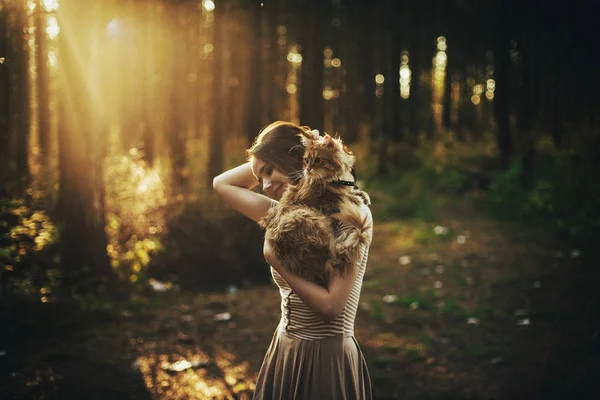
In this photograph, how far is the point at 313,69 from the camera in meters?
17.4

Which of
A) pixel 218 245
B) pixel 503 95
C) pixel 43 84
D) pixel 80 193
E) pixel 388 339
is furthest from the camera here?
pixel 503 95

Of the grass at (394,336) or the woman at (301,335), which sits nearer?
the woman at (301,335)

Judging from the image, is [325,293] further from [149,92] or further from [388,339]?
[149,92]

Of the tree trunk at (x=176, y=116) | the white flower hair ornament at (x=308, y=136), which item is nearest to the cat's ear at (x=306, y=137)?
the white flower hair ornament at (x=308, y=136)

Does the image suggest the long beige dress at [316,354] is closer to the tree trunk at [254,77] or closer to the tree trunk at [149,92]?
the tree trunk at [149,92]

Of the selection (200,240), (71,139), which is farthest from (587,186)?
(71,139)

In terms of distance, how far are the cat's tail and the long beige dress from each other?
0.47ft

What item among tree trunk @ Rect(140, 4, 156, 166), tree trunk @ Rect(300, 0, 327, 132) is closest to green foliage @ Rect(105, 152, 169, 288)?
tree trunk @ Rect(140, 4, 156, 166)

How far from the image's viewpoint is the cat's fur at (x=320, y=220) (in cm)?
218

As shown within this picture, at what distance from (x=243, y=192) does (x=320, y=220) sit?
0.60 meters

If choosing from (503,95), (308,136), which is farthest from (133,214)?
(503,95)

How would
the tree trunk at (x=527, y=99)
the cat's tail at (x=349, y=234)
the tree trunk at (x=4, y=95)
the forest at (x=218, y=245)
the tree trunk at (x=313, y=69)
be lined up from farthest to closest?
1. the tree trunk at (x=313, y=69)
2. the tree trunk at (x=527, y=99)
3. the forest at (x=218, y=245)
4. the tree trunk at (x=4, y=95)
5. the cat's tail at (x=349, y=234)

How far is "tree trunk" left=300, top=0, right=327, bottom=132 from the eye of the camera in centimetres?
1399

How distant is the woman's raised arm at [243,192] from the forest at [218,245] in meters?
2.54
